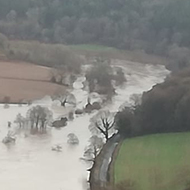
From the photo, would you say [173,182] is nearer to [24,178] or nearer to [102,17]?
[24,178]

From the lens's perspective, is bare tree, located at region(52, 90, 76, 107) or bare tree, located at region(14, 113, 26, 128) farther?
bare tree, located at region(52, 90, 76, 107)

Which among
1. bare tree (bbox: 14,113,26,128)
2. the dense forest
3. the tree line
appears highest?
the dense forest

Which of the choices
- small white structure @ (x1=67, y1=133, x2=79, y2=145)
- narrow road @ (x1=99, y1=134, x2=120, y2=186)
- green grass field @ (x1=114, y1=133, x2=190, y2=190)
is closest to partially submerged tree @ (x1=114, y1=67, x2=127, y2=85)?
small white structure @ (x1=67, y1=133, x2=79, y2=145)

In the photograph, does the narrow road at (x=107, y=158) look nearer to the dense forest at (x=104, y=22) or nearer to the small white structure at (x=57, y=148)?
the small white structure at (x=57, y=148)

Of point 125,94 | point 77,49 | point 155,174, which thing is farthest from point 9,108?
point 77,49

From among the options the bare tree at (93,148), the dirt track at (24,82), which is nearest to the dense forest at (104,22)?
the dirt track at (24,82)

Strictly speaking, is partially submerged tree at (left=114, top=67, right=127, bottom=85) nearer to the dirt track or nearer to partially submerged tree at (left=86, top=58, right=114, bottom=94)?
partially submerged tree at (left=86, top=58, right=114, bottom=94)
